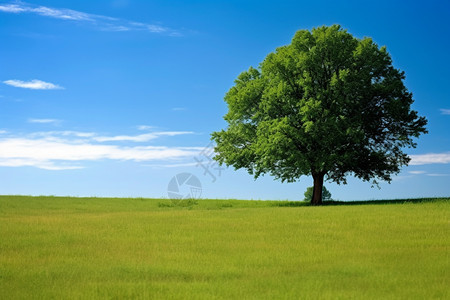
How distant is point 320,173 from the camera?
4725 centimetres

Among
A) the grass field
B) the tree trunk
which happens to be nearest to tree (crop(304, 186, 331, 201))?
the tree trunk

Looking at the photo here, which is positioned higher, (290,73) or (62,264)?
(290,73)

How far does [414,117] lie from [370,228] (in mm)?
22643

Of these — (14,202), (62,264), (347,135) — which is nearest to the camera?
(62,264)

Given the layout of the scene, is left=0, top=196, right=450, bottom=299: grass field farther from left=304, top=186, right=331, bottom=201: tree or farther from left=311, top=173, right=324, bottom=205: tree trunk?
left=304, top=186, right=331, bottom=201: tree

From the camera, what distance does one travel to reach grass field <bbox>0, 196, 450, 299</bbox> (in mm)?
13727

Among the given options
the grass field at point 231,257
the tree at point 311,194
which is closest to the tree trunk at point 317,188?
the tree at point 311,194

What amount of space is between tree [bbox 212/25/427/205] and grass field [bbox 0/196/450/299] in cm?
1167

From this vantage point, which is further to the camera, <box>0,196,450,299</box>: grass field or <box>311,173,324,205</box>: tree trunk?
<box>311,173,324,205</box>: tree trunk

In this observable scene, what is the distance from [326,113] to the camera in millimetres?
43281

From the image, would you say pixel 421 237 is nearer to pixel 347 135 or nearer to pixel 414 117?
pixel 347 135

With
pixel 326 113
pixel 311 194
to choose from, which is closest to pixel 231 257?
pixel 326 113

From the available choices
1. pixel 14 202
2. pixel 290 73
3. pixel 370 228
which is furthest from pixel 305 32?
pixel 14 202

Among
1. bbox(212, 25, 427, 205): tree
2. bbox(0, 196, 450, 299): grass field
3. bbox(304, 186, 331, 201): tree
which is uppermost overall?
bbox(212, 25, 427, 205): tree
